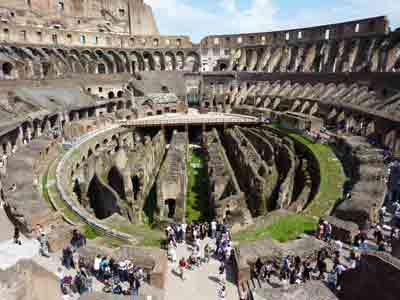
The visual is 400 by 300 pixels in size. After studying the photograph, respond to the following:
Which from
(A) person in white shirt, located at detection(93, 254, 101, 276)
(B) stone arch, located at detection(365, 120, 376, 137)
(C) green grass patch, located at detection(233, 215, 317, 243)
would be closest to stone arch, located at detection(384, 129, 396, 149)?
(B) stone arch, located at detection(365, 120, 376, 137)

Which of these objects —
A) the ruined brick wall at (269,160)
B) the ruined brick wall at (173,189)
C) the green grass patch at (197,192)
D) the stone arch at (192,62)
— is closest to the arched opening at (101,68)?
the stone arch at (192,62)

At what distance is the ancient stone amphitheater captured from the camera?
1280 centimetres

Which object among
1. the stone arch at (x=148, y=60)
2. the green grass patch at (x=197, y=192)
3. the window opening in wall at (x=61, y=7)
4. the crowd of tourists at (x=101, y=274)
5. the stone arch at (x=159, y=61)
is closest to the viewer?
the crowd of tourists at (x=101, y=274)

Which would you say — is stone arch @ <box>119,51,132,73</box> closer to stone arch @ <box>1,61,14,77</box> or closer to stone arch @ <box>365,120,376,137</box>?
stone arch @ <box>1,61,14,77</box>

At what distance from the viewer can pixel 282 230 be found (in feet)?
43.6

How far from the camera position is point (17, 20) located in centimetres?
4462

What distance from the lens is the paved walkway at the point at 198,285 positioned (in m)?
9.76

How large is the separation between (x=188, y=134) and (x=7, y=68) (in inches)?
901

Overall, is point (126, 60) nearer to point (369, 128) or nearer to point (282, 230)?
point (369, 128)

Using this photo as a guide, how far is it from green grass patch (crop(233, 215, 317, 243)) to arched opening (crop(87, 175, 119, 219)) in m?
7.82

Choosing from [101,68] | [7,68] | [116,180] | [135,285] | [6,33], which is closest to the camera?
[135,285]

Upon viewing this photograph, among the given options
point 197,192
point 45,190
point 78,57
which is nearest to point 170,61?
point 78,57

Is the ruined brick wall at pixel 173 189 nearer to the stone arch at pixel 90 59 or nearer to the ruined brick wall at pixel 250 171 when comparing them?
the ruined brick wall at pixel 250 171

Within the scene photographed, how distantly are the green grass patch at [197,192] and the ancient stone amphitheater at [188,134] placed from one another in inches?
5.7
